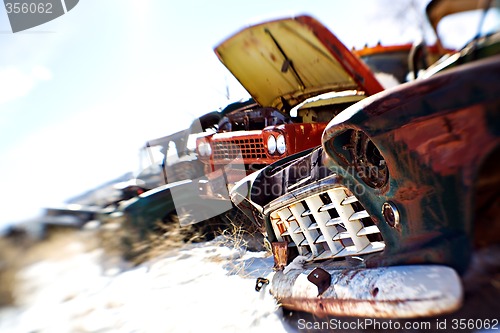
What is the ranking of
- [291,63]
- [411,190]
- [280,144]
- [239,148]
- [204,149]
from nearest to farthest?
[411,190] → [280,144] → [239,148] → [291,63] → [204,149]

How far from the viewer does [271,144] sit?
3102 mm

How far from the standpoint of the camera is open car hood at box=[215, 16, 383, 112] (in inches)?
111

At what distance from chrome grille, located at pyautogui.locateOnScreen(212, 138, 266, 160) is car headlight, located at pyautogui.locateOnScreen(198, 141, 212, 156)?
0.29 feet

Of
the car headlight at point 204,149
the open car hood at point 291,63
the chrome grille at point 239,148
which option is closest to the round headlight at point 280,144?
the chrome grille at point 239,148

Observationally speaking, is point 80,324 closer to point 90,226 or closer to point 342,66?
point 90,226

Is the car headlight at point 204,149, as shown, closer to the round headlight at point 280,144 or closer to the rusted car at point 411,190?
the round headlight at point 280,144

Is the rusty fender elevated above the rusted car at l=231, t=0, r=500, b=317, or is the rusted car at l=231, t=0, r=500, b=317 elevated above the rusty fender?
the rusted car at l=231, t=0, r=500, b=317

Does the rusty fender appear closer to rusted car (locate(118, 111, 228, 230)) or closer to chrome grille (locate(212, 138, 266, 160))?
chrome grille (locate(212, 138, 266, 160))

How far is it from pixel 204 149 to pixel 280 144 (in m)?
1.19

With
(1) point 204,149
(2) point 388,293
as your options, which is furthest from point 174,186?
(2) point 388,293

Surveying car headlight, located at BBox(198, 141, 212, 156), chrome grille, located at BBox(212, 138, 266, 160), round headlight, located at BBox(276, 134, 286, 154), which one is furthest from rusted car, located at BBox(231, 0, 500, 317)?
car headlight, located at BBox(198, 141, 212, 156)

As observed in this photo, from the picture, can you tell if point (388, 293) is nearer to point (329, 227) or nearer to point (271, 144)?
point (329, 227)

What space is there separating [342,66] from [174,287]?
241 centimetres

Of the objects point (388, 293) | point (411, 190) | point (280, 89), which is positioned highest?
point (280, 89)
